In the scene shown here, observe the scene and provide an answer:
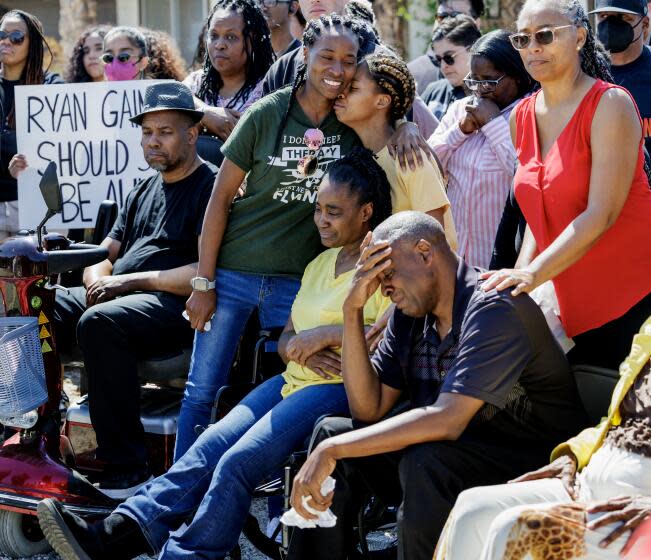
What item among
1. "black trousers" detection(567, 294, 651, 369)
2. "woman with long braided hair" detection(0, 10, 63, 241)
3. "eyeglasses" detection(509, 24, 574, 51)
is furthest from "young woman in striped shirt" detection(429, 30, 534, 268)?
"woman with long braided hair" detection(0, 10, 63, 241)

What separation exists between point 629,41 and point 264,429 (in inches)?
106

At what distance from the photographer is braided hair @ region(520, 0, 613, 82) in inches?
159

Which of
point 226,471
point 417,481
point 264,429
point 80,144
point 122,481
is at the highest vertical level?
point 80,144

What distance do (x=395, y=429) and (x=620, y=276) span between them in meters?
1.06

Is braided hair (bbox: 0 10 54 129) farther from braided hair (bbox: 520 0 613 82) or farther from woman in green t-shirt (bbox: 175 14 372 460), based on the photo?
braided hair (bbox: 520 0 613 82)

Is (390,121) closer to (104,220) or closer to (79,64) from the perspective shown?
(104,220)

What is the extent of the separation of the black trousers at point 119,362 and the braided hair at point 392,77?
1.50 meters

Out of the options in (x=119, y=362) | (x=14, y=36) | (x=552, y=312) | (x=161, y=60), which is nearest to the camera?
(x=552, y=312)

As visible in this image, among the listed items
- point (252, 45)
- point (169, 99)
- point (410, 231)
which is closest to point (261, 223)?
point (169, 99)

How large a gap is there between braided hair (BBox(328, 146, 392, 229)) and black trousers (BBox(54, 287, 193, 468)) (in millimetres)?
1282

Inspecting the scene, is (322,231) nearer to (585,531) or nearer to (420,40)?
(585,531)

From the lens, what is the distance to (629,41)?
5.45 metres

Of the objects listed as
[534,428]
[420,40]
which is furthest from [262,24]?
[420,40]

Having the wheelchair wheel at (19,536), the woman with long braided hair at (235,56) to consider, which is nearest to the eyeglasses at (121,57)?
the woman with long braided hair at (235,56)
